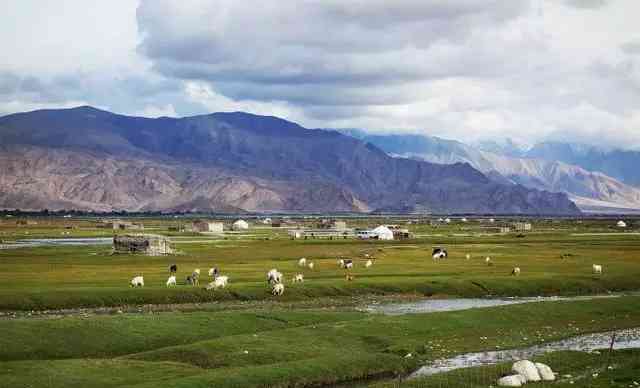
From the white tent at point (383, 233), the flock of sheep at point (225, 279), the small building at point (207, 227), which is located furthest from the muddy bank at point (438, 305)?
the small building at point (207, 227)

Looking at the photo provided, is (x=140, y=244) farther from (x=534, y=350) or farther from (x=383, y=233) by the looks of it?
(x=534, y=350)

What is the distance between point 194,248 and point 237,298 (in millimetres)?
59739

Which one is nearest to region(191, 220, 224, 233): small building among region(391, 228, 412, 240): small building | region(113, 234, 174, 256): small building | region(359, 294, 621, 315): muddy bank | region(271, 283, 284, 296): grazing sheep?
region(391, 228, 412, 240): small building

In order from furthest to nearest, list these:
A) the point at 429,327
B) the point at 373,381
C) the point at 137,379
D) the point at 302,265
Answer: the point at 302,265
the point at 429,327
the point at 373,381
the point at 137,379

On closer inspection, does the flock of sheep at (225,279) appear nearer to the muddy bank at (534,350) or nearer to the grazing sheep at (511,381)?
the muddy bank at (534,350)

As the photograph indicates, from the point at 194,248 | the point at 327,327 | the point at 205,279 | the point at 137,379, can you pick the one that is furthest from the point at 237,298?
the point at 194,248

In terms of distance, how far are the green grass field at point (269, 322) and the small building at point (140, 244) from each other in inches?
551

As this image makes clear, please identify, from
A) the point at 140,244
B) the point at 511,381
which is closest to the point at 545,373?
the point at 511,381

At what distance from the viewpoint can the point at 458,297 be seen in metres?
65.9

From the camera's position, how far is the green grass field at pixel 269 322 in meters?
35.5

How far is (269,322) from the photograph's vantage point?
47625 mm

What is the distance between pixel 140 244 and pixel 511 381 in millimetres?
79986

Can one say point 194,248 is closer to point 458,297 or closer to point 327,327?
point 458,297

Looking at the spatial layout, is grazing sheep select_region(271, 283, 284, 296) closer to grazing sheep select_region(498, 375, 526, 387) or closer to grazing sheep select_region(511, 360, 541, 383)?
grazing sheep select_region(511, 360, 541, 383)
